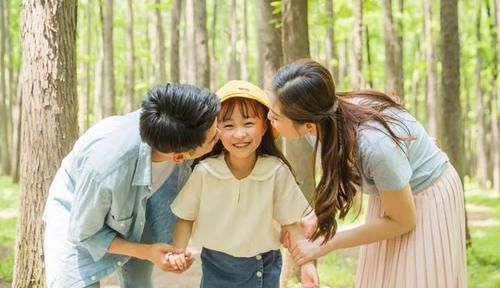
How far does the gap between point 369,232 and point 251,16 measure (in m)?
26.4

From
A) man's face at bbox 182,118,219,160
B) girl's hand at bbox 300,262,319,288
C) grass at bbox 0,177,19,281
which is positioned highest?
man's face at bbox 182,118,219,160

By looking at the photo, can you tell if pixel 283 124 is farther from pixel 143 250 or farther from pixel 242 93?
pixel 143 250

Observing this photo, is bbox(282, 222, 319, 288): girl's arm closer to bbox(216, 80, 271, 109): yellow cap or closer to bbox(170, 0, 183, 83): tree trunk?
bbox(216, 80, 271, 109): yellow cap

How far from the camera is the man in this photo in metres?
2.22

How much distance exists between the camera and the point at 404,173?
7.48 ft

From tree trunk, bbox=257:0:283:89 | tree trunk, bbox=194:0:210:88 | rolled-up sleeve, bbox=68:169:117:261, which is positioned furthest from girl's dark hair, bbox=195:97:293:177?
tree trunk, bbox=194:0:210:88

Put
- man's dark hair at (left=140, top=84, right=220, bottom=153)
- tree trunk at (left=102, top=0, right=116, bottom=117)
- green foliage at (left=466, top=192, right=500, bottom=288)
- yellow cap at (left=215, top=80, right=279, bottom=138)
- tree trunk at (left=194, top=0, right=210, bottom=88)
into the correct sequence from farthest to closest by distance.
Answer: tree trunk at (left=102, top=0, right=116, bottom=117) < tree trunk at (left=194, top=0, right=210, bottom=88) < green foliage at (left=466, top=192, right=500, bottom=288) < yellow cap at (left=215, top=80, right=279, bottom=138) < man's dark hair at (left=140, top=84, right=220, bottom=153)

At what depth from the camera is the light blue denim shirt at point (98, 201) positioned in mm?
2303

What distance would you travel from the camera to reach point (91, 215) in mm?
2342

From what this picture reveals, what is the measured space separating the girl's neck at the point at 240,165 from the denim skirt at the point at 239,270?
38 centimetres

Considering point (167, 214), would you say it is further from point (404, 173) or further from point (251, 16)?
point (251, 16)

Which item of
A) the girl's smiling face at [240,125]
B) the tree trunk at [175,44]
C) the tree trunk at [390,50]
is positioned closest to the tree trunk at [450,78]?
the tree trunk at [390,50]

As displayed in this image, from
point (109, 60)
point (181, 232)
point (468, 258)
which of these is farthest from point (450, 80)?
point (109, 60)

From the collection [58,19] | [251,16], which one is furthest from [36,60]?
[251,16]
